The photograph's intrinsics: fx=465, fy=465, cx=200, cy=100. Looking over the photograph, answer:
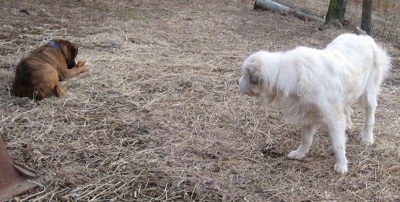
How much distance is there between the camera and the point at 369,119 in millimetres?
5328

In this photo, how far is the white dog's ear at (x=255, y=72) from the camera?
14.0ft

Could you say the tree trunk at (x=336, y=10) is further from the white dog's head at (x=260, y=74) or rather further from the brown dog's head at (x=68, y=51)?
the white dog's head at (x=260, y=74)

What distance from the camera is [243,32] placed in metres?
10.4

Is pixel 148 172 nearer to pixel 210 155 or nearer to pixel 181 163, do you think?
pixel 181 163

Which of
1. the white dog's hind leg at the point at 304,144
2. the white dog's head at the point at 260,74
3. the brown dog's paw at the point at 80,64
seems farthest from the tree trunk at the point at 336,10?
the white dog's head at the point at 260,74

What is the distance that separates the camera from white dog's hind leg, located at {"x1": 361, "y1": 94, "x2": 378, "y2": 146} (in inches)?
207

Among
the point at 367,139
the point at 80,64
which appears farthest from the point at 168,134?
the point at 80,64

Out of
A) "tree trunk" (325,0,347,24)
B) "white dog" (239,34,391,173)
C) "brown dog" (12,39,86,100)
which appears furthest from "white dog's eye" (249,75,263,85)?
"tree trunk" (325,0,347,24)

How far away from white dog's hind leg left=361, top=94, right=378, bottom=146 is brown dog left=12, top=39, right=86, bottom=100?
3744 millimetres

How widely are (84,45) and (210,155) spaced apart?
452 cm

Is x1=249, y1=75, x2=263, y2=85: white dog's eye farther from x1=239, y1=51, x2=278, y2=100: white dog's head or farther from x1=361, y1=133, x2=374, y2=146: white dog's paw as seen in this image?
x1=361, y1=133, x2=374, y2=146: white dog's paw

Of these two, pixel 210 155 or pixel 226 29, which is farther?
pixel 226 29

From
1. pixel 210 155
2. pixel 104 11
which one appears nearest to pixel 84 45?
pixel 104 11

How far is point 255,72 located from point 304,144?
1.08m
